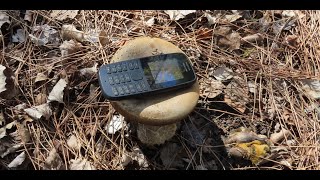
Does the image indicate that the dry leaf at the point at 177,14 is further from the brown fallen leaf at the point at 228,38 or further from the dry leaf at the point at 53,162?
the dry leaf at the point at 53,162

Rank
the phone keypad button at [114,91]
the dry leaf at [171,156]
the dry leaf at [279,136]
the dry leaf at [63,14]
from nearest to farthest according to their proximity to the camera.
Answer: the phone keypad button at [114,91] → the dry leaf at [171,156] → the dry leaf at [279,136] → the dry leaf at [63,14]

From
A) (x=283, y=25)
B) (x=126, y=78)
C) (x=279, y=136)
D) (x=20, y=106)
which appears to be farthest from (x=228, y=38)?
(x=20, y=106)

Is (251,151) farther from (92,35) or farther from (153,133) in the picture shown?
(92,35)

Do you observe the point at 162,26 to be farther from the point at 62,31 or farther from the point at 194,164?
the point at 194,164

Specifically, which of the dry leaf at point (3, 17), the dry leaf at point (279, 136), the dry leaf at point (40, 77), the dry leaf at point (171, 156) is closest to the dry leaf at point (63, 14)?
the dry leaf at point (3, 17)

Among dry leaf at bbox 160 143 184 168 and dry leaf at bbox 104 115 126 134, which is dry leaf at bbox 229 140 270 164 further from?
dry leaf at bbox 104 115 126 134

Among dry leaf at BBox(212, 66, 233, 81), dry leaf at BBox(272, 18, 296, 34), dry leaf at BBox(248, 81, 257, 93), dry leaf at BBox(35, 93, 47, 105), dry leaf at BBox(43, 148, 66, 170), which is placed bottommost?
dry leaf at BBox(43, 148, 66, 170)

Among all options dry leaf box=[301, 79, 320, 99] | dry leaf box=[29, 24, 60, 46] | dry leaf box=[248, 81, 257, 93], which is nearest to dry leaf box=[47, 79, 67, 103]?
dry leaf box=[29, 24, 60, 46]
